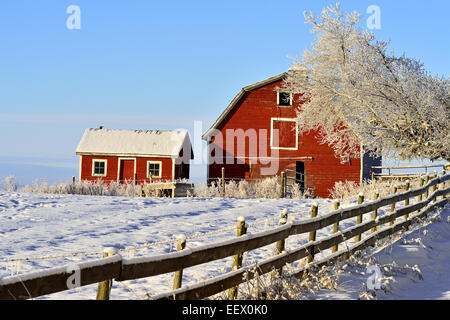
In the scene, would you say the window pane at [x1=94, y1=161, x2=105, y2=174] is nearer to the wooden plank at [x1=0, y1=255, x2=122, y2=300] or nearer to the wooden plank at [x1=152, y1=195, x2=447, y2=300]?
the wooden plank at [x1=152, y1=195, x2=447, y2=300]

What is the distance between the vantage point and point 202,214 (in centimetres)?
1633

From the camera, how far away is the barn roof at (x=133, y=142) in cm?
3572

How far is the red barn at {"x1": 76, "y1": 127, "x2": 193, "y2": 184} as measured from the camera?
35.5 metres

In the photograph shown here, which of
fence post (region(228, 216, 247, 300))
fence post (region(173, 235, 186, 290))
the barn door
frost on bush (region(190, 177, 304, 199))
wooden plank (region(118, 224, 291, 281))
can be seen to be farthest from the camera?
the barn door

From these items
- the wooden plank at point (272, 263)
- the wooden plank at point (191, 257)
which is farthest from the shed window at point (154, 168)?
the wooden plank at point (191, 257)

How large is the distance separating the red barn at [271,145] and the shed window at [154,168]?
214 inches

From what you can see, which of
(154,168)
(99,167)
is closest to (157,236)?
(154,168)

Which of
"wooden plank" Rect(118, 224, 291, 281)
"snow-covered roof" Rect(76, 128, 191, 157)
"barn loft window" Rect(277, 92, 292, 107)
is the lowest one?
"wooden plank" Rect(118, 224, 291, 281)

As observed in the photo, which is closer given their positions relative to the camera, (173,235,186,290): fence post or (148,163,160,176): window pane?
(173,235,186,290): fence post

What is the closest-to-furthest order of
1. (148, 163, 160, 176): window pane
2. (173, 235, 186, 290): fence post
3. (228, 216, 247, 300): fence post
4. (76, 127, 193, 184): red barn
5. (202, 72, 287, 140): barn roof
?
(173, 235, 186, 290): fence post, (228, 216, 247, 300): fence post, (202, 72, 287, 140): barn roof, (76, 127, 193, 184): red barn, (148, 163, 160, 176): window pane

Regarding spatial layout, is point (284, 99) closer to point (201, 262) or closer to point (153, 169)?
point (153, 169)

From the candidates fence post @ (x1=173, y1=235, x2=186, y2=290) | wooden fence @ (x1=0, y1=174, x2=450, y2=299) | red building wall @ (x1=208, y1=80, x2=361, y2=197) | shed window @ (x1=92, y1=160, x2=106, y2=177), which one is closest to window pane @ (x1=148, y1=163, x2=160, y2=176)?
shed window @ (x1=92, y1=160, x2=106, y2=177)

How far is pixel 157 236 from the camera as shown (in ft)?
41.7

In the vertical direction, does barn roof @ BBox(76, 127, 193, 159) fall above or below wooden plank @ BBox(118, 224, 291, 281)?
above
